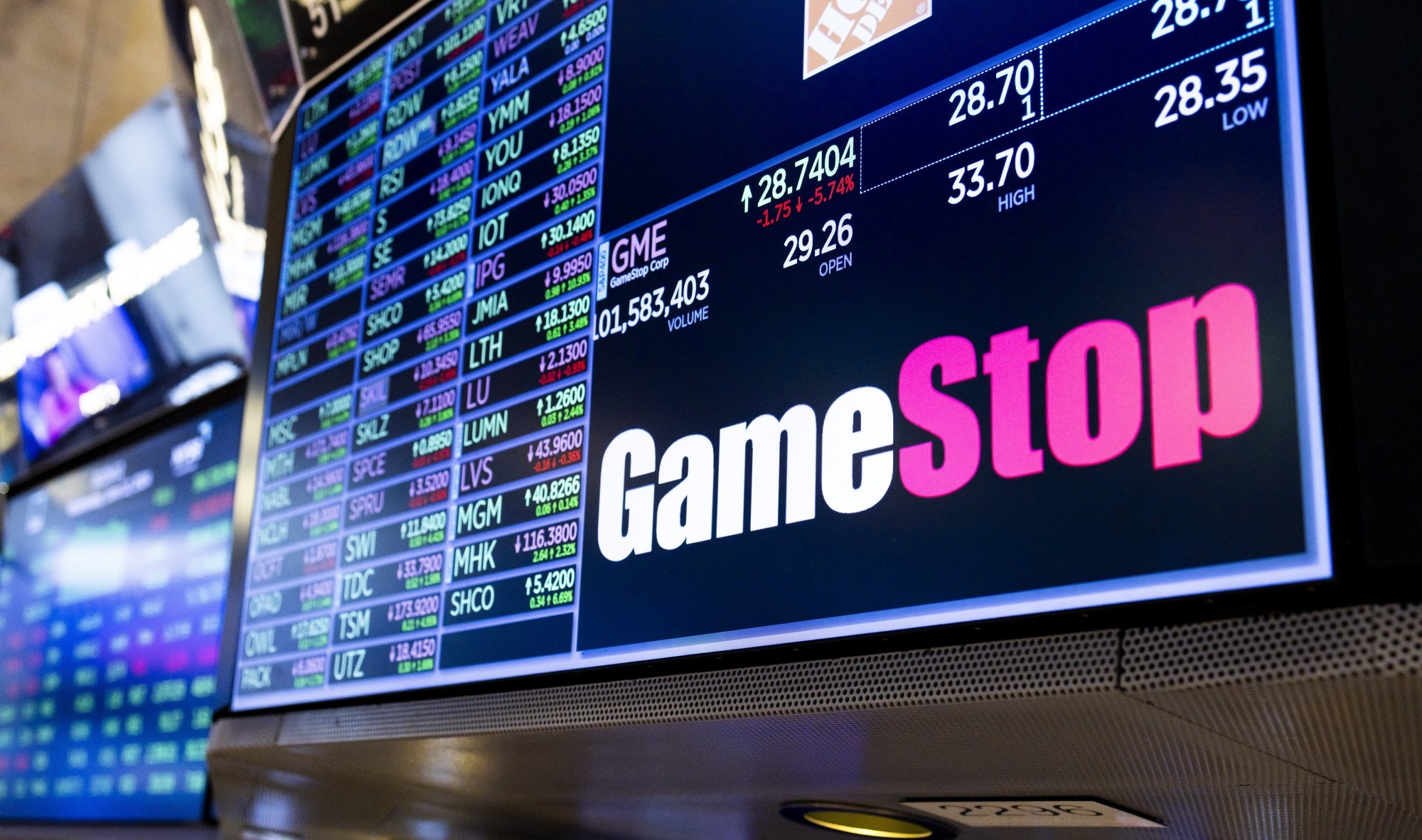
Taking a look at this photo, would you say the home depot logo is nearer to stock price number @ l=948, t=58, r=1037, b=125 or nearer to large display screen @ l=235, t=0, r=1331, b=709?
large display screen @ l=235, t=0, r=1331, b=709

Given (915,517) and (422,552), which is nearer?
(915,517)

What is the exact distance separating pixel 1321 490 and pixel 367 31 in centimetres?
201

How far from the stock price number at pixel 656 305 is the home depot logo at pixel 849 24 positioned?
0.29 m

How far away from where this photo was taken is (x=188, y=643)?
336 centimetres

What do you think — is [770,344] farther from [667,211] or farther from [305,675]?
[305,675]

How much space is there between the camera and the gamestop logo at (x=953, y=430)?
1.26 meters

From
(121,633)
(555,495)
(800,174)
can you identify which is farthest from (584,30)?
(121,633)

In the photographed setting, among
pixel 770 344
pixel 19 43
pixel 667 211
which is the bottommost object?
pixel 770 344

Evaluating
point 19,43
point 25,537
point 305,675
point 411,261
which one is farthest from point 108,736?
point 19,43

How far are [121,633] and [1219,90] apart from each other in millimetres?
3106

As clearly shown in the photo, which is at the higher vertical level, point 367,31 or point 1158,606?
point 367,31

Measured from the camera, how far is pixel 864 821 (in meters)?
2.12

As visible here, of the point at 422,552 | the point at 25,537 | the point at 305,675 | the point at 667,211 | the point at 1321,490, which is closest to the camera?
the point at 1321,490

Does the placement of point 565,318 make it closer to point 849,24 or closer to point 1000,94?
point 849,24
